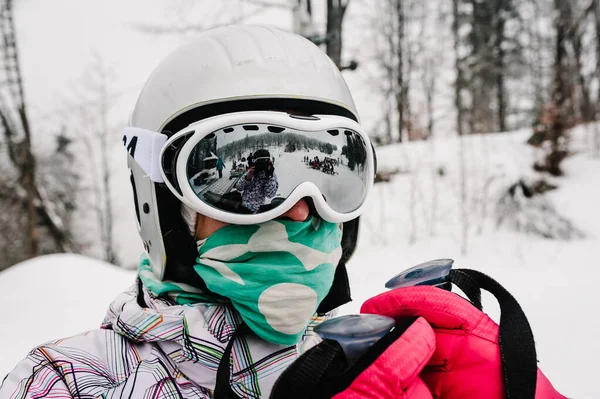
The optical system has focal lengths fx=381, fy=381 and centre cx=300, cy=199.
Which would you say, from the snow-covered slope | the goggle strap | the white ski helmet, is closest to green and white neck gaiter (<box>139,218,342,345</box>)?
the white ski helmet

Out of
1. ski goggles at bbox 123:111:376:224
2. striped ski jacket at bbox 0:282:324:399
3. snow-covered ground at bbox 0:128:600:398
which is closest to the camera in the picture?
striped ski jacket at bbox 0:282:324:399

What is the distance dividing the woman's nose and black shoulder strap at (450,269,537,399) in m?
0.36

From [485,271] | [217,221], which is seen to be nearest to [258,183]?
→ [217,221]

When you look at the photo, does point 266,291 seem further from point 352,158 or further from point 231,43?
point 231,43

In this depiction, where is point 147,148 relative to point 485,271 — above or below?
above

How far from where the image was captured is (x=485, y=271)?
323 cm

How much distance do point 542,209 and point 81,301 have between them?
5316 millimetres

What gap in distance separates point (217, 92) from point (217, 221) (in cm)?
33

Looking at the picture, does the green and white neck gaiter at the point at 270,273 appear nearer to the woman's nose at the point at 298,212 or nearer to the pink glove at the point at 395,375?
the woman's nose at the point at 298,212

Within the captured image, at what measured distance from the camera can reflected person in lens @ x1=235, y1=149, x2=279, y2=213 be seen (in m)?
0.88

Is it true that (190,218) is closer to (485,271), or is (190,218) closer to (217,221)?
(217,221)

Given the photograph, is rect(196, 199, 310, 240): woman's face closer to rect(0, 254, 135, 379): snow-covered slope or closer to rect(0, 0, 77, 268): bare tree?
rect(0, 254, 135, 379): snow-covered slope

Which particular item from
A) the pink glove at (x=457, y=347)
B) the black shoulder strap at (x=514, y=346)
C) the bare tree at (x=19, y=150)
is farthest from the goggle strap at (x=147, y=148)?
the bare tree at (x=19, y=150)

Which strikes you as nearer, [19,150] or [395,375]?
[395,375]
